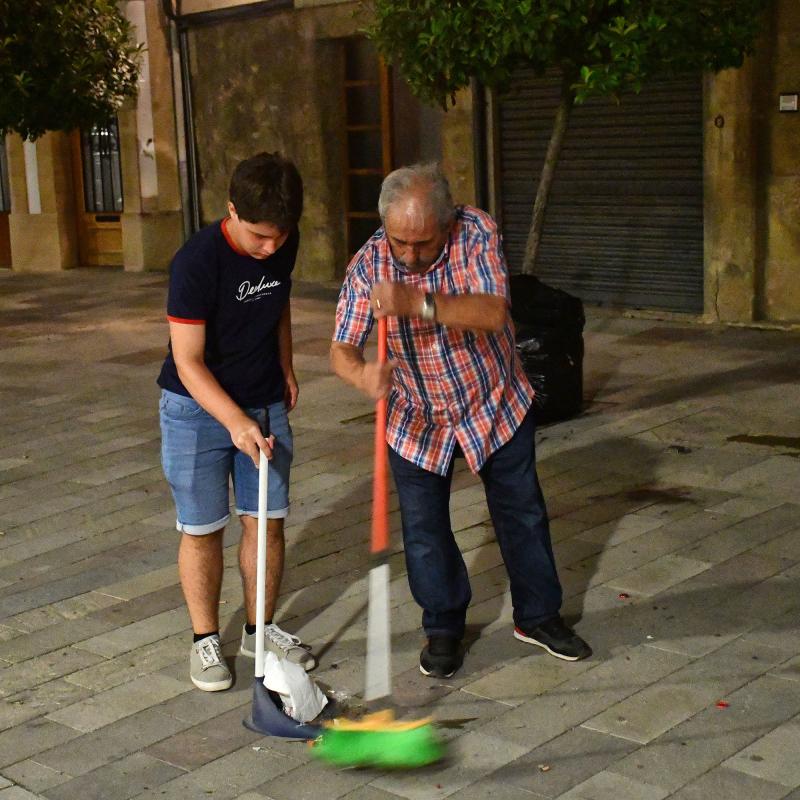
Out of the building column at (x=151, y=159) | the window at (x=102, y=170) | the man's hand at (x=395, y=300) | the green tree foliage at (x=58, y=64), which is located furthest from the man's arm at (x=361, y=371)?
the window at (x=102, y=170)

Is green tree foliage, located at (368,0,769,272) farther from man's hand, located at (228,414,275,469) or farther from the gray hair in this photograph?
man's hand, located at (228,414,275,469)

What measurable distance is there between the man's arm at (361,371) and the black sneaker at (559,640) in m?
1.11

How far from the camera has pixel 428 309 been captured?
4.09 metres

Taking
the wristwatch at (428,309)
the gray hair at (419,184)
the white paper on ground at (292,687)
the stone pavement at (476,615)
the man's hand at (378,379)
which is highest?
the gray hair at (419,184)

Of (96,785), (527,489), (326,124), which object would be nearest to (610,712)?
(527,489)

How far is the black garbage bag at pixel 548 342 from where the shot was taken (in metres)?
7.95

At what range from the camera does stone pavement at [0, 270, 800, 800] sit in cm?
400

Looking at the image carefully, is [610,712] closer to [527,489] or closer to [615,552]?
[527,489]

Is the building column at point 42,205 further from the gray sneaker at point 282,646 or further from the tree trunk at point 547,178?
the gray sneaker at point 282,646

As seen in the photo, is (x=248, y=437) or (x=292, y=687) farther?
Answer: (x=248, y=437)

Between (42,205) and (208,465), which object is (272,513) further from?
(42,205)

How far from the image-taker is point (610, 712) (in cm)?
429

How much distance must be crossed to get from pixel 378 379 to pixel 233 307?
626 millimetres

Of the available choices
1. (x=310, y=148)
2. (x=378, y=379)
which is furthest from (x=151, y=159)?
(x=378, y=379)
